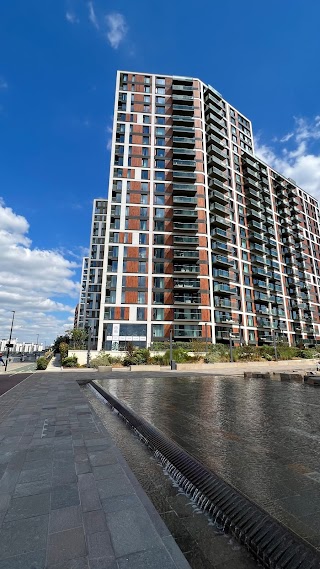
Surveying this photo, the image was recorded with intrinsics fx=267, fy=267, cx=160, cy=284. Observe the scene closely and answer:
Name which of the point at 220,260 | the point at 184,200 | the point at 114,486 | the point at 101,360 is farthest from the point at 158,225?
the point at 114,486

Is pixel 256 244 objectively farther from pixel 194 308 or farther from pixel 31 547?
pixel 31 547

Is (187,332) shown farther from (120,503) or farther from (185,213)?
(120,503)

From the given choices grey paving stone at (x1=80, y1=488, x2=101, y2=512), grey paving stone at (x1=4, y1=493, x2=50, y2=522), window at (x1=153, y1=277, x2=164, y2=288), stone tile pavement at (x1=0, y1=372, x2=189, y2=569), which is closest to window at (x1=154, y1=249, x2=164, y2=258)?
window at (x1=153, y1=277, x2=164, y2=288)

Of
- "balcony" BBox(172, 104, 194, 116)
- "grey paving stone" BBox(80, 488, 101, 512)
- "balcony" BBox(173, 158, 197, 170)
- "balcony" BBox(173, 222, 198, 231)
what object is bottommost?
"grey paving stone" BBox(80, 488, 101, 512)

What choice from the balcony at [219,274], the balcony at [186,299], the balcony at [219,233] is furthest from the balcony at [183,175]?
the balcony at [186,299]

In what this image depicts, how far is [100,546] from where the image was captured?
231cm

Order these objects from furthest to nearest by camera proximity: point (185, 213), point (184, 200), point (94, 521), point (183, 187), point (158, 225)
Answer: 1. point (183, 187)
2. point (184, 200)
3. point (158, 225)
4. point (185, 213)
5. point (94, 521)

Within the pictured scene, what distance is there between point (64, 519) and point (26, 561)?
0.62 metres

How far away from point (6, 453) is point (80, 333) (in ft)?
157

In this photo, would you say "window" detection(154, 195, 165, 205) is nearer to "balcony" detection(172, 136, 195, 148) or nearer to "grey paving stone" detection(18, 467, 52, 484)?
"balcony" detection(172, 136, 195, 148)

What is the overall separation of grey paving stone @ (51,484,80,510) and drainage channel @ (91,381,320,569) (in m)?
1.39

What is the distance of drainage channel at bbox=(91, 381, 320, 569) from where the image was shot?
84.7 inches

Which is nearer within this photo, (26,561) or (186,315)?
(26,561)

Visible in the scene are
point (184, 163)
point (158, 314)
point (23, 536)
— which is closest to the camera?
point (23, 536)
